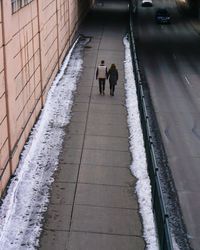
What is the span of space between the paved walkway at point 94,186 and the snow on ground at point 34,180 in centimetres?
25

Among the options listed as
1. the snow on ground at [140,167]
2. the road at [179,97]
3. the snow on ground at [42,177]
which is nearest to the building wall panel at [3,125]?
the snow on ground at [42,177]

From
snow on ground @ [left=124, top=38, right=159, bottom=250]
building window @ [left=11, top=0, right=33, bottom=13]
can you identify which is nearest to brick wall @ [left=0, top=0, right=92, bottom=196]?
building window @ [left=11, top=0, right=33, bottom=13]

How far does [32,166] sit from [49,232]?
3854 millimetres

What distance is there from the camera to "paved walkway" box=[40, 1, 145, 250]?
11.3 m

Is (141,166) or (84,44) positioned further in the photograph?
(84,44)

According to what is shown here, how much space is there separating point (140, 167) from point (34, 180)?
3.05 metres

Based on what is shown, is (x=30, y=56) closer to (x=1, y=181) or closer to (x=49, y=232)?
(x=1, y=181)

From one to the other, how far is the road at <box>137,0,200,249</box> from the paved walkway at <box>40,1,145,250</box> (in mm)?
1476

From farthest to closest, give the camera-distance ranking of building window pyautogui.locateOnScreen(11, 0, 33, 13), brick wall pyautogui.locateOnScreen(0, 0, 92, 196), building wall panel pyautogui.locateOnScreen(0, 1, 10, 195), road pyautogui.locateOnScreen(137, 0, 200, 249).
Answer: building window pyautogui.locateOnScreen(11, 0, 33, 13)
road pyautogui.locateOnScreen(137, 0, 200, 249)
brick wall pyautogui.locateOnScreen(0, 0, 92, 196)
building wall panel pyautogui.locateOnScreen(0, 1, 10, 195)

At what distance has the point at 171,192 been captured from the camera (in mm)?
14289

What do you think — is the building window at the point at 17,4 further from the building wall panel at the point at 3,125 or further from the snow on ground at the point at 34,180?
the snow on ground at the point at 34,180

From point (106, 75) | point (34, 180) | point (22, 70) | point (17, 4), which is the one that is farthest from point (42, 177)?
point (106, 75)

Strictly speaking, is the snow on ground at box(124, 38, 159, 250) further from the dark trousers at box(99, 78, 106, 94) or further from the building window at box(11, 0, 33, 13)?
the building window at box(11, 0, 33, 13)

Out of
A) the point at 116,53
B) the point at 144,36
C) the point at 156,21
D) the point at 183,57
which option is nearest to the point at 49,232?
the point at 116,53
